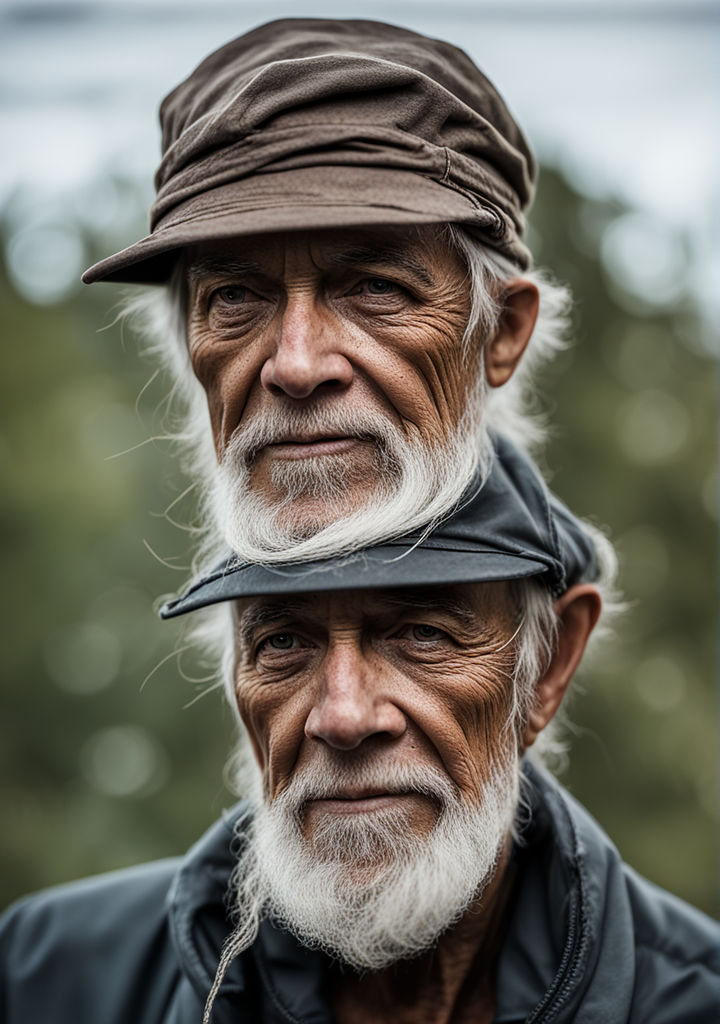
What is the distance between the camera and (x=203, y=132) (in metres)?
2.48

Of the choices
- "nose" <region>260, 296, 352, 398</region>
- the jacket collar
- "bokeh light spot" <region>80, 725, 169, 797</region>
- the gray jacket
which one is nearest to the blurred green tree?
"bokeh light spot" <region>80, 725, 169, 797</region>

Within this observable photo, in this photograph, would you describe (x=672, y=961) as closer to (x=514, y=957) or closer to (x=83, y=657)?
(x=514, y=957)

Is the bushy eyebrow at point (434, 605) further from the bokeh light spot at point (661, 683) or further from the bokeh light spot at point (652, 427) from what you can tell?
the bokeh light spot at point (652, 427)

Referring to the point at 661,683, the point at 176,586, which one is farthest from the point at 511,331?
the point at 661,683

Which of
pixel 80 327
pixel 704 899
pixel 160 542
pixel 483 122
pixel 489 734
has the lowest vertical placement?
pixel 704 899

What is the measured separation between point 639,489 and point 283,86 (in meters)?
10.4

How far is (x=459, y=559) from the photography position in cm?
244

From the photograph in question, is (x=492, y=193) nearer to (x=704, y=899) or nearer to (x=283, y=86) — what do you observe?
(x=283, y=86)

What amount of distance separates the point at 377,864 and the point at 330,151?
1.68m

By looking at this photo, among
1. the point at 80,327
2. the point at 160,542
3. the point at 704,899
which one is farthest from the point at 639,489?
the point at 80,327

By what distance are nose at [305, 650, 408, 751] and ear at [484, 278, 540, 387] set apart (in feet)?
2.77

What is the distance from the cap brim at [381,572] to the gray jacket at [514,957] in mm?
841

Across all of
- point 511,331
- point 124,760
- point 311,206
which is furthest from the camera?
point 124,760

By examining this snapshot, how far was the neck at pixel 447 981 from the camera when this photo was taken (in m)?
2.81
